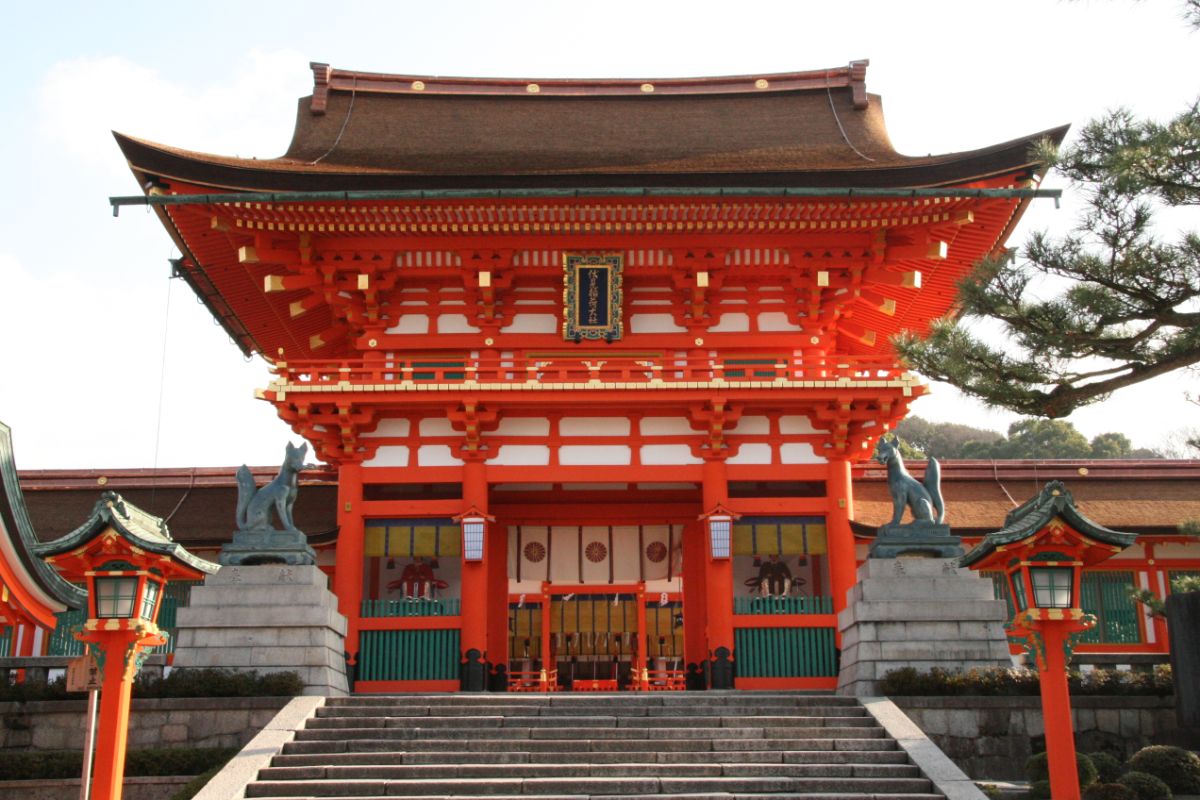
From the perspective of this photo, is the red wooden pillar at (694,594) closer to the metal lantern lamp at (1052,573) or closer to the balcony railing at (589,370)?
the balcony railing at (589,370)

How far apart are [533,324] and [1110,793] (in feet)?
42.7

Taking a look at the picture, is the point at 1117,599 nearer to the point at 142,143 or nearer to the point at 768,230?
the point at 768,230

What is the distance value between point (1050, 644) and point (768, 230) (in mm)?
10358

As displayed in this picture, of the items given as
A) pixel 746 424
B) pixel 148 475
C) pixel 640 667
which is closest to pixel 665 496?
pixel 746 424

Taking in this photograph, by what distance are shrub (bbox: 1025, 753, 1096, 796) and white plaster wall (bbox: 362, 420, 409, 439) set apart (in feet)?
38.6

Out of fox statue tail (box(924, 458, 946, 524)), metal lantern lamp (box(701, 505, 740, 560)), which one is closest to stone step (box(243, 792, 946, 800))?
fox statue tail (box(924, 458, 946, 524))

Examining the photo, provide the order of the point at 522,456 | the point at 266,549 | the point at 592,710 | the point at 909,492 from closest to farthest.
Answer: the point at 592,710
the point at 266,549
the point at 909,492
the point at 522,456

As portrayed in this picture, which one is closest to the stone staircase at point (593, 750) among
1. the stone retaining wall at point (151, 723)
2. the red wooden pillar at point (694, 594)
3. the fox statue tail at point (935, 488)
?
the stone retaining wall at point (151, 723)

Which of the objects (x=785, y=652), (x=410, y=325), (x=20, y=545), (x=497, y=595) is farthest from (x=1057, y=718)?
(x=410, y=325)

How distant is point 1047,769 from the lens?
14.0m

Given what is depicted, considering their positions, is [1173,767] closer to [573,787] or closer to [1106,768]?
[1106,768]

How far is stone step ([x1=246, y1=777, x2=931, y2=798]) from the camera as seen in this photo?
45.1 ft

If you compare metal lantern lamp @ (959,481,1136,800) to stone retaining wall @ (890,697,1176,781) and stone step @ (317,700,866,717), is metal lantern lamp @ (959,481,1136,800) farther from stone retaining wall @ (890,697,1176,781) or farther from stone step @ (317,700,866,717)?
stone step @ (317,700,866,717)

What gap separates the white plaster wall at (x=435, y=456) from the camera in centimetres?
2181
